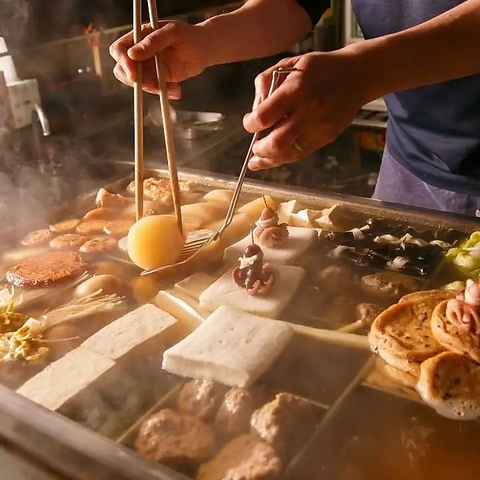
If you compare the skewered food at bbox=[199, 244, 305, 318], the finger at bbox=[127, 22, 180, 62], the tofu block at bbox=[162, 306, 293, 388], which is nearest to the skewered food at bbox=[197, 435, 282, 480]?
the tofu block at bbox=[162, 306, 293, 388]

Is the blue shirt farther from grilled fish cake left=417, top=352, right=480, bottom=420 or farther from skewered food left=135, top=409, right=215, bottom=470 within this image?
skewered food left=135, top=409, right=215, bottom=470

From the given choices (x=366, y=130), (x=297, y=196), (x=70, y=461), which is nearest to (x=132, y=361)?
(x=70, y=461)

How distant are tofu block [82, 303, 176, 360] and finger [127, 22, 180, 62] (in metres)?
0.78

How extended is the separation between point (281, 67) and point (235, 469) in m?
0.99

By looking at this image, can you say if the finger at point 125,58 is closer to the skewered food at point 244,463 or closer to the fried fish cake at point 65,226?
the fried fish cake at point 65,226

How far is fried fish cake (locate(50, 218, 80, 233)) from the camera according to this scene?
2408 millimetres

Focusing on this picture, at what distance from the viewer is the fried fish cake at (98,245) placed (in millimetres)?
2270

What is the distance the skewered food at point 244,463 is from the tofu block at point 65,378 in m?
0.40

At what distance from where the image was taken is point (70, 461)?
130cm

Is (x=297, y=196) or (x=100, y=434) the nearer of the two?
(x=100, y=434)

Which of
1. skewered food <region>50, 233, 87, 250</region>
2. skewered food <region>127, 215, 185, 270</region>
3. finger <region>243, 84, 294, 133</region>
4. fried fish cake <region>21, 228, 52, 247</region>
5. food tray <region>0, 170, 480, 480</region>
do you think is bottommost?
food tray <region>0, 170, 480, 480</region>

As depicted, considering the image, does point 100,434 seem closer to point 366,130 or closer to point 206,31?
point 206,31

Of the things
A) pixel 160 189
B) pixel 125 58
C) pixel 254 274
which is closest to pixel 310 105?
pixel 254 274

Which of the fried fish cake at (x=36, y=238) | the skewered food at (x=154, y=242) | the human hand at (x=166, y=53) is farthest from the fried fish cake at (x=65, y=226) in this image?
the human hand at (x=166, y=53)
